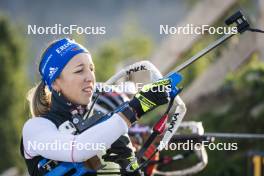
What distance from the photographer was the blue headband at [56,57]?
5.75m

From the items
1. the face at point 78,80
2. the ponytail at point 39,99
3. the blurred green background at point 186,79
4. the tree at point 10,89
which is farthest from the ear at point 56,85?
the tree at point 10,89

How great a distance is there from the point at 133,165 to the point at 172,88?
66 centimetres

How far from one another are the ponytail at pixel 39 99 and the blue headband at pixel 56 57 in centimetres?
16

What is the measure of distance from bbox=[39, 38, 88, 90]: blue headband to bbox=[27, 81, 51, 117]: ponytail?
0.16 metres

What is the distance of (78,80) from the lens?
5.65 metres

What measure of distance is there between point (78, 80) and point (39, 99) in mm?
552

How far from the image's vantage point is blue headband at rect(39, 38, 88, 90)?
5.75 metres

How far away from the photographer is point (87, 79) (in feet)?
18.5

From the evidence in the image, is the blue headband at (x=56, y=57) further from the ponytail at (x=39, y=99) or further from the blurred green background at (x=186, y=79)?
the blurred green background at (x=186, y=79)

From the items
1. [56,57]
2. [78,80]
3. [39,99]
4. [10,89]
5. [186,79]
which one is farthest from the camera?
[10,89]

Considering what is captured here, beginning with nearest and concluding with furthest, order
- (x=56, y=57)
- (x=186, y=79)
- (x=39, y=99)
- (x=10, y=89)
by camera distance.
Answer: (x=56, y=57)
(x=39, y=99)
(x=186, y=79)
(x=10, y=89)

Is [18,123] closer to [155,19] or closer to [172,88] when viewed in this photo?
[172,88]

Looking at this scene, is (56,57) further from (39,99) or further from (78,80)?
(39,99)

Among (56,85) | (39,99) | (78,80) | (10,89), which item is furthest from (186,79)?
(78,80)
